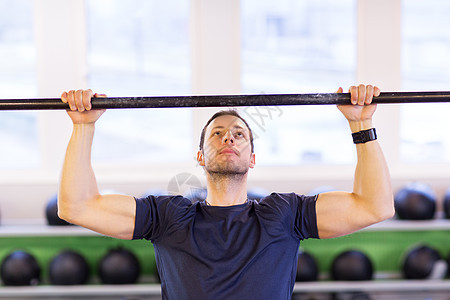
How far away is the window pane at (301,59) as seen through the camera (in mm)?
4277

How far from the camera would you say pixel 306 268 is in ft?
12.1

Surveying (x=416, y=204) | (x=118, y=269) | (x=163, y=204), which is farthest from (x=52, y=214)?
(x=416, y=204)

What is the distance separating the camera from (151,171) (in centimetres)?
434

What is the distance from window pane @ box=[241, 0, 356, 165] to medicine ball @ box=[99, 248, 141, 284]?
152cm

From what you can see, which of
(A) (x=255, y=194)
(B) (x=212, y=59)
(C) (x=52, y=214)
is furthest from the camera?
(B) (x=212, y=59)

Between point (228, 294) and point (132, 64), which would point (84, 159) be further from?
point (132, 64)

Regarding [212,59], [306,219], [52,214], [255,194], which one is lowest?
[52,214]

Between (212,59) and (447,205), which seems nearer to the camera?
(447,205)

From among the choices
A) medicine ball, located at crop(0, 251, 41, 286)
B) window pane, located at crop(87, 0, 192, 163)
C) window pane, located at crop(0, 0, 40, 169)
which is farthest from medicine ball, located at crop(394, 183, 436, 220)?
window pane, located at crop(0, 0, 40, 169)

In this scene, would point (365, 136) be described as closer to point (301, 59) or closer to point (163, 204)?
point (163, 204)

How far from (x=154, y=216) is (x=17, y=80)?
10.6ft

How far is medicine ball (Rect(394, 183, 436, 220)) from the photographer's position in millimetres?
3740

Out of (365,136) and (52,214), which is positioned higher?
(365,136)

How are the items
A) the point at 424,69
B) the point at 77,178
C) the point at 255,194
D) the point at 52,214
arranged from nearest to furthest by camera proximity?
1. the point at 77,178
2. the point at 255,194
3. the point at 52,214
4. the point at 424,69
